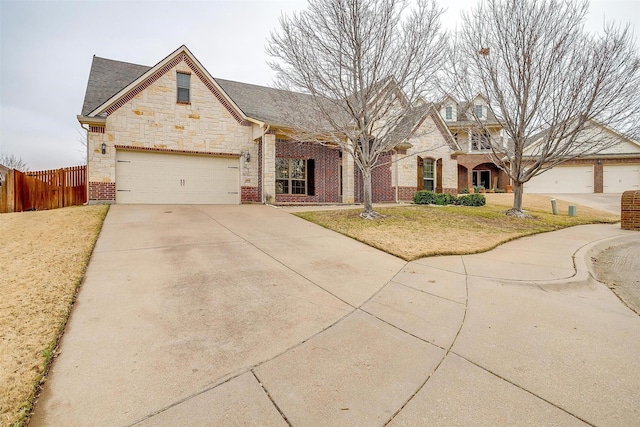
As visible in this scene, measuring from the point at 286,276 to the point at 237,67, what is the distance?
71001 millimetres

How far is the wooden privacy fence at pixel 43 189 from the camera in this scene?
32.4 feet

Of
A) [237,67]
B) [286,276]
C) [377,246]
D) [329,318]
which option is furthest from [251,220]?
[237,67]

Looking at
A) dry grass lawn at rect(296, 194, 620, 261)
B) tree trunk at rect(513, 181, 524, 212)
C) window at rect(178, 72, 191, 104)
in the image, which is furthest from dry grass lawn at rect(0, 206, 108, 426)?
tree trunk at rect(513, 181, 524, 212)

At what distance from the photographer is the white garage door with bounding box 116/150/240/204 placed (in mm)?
12266

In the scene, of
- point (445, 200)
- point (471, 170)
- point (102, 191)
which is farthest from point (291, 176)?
point (471, 170)

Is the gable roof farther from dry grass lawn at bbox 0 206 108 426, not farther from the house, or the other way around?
→ dry grass lawn at bbox 0 206 108 426

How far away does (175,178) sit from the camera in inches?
514

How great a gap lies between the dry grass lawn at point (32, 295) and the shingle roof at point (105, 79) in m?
7.46

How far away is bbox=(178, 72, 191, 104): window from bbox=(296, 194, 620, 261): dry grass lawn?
25.9 feet

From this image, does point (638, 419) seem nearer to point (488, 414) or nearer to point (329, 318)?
point (488, 414)

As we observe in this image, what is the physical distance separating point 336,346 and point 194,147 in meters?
12.7

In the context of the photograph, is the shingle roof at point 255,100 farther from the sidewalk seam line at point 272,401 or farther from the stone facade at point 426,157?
the sidewalk seam line at point 272,401

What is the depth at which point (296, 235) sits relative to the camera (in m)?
7.37

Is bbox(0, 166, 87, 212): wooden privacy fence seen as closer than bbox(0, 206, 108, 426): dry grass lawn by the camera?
No
